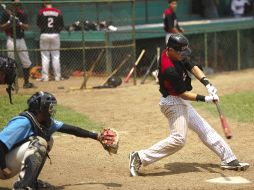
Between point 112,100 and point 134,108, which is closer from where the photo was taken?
point 134,108

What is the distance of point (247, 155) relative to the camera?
8.64 meters

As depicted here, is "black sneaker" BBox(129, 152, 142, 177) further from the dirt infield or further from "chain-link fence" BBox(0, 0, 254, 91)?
"chain-link fence" BBox(0, 0, 254, 91)

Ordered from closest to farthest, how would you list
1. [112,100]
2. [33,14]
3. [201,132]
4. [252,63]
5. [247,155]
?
[201,132], [247,155], [112,100], [33,14], [252,63]

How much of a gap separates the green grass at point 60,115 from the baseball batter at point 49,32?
197cm

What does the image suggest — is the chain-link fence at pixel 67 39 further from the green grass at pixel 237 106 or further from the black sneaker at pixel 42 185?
the black sneaker at pixel 42 185

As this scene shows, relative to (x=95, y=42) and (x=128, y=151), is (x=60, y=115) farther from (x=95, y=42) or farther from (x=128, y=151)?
(x=95, y=42)

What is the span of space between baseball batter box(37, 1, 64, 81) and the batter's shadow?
303 inches

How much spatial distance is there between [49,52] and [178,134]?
28.4 feet

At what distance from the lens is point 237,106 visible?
12789 millimetres

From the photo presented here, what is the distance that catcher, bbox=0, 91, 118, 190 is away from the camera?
19.9ft

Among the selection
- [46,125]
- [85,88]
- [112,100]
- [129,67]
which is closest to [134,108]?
[112,100]

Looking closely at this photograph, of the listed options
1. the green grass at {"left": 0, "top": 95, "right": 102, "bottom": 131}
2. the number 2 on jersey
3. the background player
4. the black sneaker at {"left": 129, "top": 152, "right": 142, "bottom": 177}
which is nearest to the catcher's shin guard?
the black sneaker at {"left": 129, "top": 152, "right": 142, "bottom": 177}

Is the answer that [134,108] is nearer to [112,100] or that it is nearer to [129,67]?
[112,100]

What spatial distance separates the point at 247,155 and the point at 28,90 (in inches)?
293
